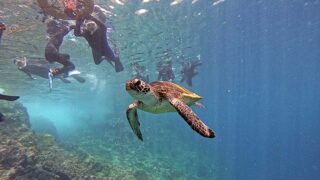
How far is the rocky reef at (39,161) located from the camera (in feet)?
40.5

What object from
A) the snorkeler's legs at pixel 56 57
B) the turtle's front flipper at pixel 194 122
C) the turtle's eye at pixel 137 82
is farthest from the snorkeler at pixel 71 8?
the turtle's front flipper at pixel 194 122

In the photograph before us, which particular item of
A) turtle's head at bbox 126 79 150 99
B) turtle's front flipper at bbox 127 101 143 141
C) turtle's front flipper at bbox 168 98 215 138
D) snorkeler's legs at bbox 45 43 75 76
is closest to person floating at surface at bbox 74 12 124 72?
snorkeler's legs at bbox 45 43 75 76

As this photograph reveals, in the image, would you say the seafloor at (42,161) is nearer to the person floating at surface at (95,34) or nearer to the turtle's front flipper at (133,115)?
the person floating at surface at (95,34)

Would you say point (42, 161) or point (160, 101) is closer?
point (160, 101)

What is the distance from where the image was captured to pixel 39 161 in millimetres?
13445

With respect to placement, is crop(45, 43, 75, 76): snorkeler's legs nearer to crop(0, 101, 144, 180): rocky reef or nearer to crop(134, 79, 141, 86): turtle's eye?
crop(0, 101, 144, 180): rocky reef

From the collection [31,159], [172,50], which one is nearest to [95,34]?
[31,159]

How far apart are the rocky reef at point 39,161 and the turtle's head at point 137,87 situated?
10247mm

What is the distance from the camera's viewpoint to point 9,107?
21516 millimetres

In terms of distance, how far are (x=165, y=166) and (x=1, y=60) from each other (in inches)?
653

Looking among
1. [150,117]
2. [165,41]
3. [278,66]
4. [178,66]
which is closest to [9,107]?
[165,41]

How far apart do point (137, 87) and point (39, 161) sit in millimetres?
11881

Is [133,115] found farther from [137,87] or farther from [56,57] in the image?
[56,57]

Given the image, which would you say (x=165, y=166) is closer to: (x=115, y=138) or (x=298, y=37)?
(x=115, y=138)
